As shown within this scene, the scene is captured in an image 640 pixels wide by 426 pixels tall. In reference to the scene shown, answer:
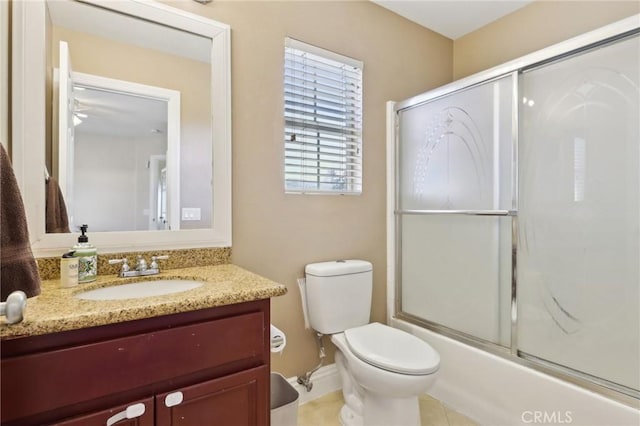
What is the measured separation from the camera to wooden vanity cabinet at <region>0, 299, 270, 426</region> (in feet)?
2.56

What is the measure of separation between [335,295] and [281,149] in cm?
84

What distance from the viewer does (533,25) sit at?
213cm

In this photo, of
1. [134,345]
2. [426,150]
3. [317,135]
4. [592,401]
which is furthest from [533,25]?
[134,345]

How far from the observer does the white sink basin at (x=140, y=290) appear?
1.17 meters

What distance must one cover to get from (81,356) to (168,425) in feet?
1.03

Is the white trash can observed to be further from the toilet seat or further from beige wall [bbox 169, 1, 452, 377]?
the toilet seat

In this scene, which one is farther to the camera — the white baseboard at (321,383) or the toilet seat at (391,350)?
the white baseboard at (321,383)

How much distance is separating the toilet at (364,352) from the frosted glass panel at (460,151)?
2.12 feet

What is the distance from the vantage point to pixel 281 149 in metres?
1.79

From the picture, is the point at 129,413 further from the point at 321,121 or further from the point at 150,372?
the point at 321,121

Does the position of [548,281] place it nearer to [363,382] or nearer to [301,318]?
[363,382]

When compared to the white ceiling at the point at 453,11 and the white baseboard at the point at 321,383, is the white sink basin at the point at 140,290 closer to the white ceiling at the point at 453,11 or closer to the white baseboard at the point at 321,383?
the white baseboard at the point at 321,383

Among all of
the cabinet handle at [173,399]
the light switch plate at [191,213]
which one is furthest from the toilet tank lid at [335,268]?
the cabinet handle at [173,399]

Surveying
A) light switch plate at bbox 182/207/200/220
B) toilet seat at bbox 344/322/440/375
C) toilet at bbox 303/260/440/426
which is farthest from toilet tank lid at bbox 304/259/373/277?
light switch plate at bbox 182/207/200/220
